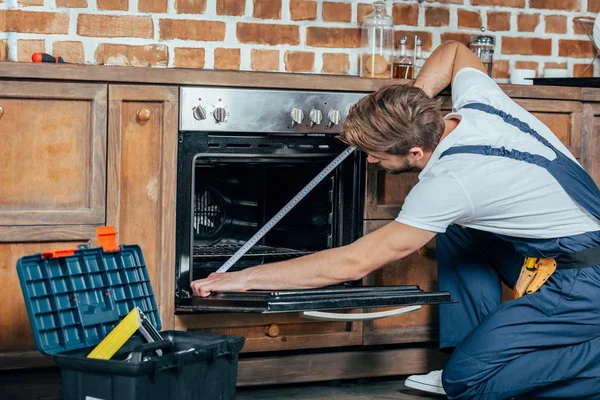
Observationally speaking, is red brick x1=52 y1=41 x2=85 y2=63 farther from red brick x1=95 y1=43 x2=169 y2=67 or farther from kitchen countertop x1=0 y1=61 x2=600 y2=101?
kitchen countertop x1=0 y1=61 x2=600 y2=101

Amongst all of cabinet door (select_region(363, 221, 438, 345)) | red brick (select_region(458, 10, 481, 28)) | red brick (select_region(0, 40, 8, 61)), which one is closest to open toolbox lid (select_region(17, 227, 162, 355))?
cabinet door (select_region(363, 221, 438, 345))

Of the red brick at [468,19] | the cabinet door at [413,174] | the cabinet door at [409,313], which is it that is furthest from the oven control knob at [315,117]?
the red brick at [468,19]

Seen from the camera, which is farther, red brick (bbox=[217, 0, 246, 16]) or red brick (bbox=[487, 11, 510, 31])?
red brick (bbox=[487, 11, 510, 31])

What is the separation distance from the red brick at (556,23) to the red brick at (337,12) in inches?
33.5

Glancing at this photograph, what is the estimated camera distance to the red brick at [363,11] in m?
3.52

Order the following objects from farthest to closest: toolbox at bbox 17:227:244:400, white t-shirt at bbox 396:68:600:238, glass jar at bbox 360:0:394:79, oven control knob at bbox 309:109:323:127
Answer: glass jar at bbox 360:0:394:79
oven control knob at bbox 309:109:323:127
white t-shirt at bbox 396:68:600:238
toolbox at bbox 17:227:244:400

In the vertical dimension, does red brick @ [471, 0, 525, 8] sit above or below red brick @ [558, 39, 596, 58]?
above

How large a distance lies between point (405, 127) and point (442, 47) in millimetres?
552

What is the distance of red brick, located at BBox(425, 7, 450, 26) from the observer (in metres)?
3.63

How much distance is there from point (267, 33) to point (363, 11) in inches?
15.3

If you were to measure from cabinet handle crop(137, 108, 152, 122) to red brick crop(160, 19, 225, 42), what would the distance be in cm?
72

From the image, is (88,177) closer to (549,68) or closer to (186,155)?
(186,155)

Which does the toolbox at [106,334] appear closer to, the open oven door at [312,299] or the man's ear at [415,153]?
the open oven door at [312,299]

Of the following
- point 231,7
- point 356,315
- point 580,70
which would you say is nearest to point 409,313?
point 356,315
